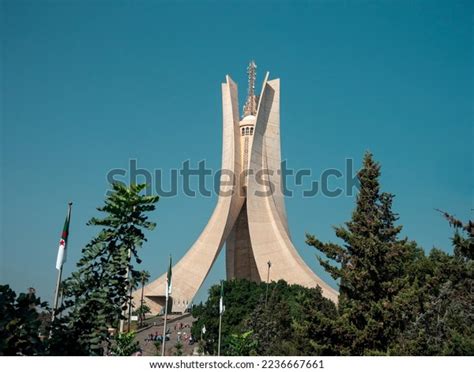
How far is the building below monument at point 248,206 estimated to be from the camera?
23.5m

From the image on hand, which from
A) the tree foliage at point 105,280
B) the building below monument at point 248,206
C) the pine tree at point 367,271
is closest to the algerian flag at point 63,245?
the tree foliage at point 105,280

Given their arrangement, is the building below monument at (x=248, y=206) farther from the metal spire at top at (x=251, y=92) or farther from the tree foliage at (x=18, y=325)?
the tree foliage at (x=18, y=325)

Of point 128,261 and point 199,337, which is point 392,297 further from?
point 199,337

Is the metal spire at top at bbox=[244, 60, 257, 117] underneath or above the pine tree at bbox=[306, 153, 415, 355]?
above

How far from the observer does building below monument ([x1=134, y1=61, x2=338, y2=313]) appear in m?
23.5

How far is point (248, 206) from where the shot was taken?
79.3 ft

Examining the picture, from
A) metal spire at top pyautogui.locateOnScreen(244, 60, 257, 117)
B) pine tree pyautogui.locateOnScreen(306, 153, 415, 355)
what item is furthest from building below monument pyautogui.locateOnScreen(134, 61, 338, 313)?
pine tree pyautogui.locateOnScreen(306, 153, 415, 355)

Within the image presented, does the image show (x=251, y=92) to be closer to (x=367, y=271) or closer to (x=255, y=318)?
(x=255, y=318)

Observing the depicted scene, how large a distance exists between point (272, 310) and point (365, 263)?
7292mm

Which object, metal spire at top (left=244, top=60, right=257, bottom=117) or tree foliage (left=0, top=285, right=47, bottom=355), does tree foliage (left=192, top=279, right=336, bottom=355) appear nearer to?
tree foliage (left=0, top=285, right=47, bottom=355)
